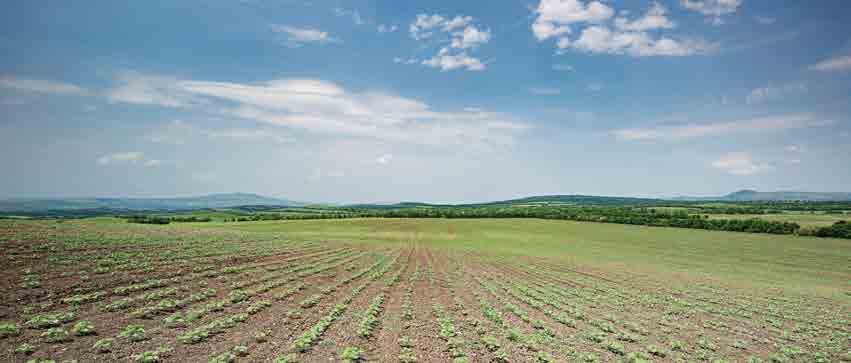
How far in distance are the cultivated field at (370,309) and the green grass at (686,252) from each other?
1702mm

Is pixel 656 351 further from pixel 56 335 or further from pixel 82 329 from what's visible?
pixel 56 335

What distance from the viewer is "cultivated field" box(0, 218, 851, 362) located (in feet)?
42.6

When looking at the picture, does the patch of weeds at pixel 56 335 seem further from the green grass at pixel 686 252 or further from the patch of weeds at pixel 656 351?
the green grass at pixel 686 252

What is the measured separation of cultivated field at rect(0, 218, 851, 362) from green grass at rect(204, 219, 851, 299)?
170cm

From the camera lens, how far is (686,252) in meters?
58.6

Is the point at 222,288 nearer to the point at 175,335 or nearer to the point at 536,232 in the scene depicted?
the point at 175,335

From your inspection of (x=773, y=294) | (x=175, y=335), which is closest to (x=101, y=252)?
(x=175, y=335)

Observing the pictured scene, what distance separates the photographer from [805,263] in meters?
48.8

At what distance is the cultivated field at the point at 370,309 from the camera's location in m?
13.0

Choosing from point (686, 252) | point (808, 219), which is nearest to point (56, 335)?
point (686, 252)

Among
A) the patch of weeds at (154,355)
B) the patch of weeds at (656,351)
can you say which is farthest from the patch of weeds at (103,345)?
the patch of weeds at (656,351)

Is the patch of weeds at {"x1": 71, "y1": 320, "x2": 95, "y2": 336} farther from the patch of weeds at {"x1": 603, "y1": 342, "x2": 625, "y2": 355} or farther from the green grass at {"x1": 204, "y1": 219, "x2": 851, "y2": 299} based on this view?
the green grass at {"x1": 204, "y1": 219, "x2": 851, "y2": 299}

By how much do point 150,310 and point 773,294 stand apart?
4125cm

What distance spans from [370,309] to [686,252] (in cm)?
6020
